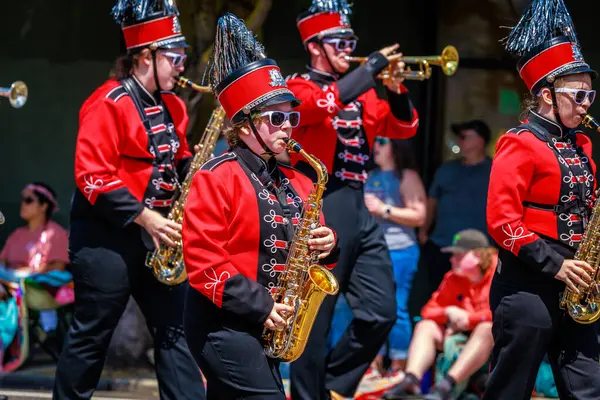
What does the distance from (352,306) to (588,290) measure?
1429 mm

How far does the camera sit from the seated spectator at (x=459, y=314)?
7.20m

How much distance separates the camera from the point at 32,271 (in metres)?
8.14

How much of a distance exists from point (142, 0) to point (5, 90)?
1089 mm

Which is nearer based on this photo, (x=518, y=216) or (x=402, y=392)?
(x=518, y=216)

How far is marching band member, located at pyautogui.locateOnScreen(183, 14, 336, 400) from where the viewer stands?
4.52 meters

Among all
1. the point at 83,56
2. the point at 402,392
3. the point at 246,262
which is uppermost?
the point at 83,56

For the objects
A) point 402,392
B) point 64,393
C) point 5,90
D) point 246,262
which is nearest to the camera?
point 246,262

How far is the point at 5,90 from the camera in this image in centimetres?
523

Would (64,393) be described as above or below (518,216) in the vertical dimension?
below

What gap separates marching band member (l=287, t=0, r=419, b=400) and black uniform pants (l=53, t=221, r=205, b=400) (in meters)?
0.70

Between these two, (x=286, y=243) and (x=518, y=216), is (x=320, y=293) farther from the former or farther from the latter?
(x=518, y=216)

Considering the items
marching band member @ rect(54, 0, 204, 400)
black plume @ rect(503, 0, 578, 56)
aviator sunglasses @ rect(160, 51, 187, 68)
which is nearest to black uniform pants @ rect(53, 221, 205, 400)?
marching band member @ rect(54, 0, 204, 400)

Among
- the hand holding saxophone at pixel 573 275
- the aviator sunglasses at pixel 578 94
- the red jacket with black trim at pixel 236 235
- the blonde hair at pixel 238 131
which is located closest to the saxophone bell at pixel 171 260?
the blonde hair at pixel 238 131

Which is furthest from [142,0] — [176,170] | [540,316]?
[540,316]
